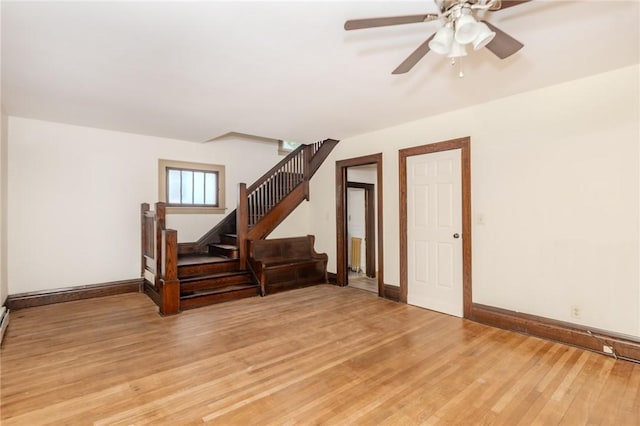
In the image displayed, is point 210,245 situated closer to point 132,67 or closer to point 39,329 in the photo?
point 39,329

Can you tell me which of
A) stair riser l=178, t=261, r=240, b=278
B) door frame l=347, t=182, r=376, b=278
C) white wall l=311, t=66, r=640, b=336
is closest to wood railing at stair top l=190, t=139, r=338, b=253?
stair riser l=178, t=261, r=240, b=278

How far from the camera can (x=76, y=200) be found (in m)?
4.59

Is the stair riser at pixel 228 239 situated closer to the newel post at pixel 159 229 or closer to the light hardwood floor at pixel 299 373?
the newel post at pixel 159 229

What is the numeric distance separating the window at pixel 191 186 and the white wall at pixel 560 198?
4.02 m

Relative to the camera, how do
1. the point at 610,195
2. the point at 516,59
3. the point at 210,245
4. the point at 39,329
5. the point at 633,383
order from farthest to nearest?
the point at 210,245 → the point at 39,329 → the point at 610,195 → the point at 516,59 → the point at 633,383

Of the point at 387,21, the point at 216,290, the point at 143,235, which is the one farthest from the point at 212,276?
the point at 387,21

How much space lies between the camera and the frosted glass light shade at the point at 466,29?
1.70 metres

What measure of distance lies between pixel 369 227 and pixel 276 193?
203 centimetres

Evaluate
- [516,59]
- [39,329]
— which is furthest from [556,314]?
[39,329]

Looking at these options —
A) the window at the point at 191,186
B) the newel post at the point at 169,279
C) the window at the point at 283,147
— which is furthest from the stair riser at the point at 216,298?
the window at the point at 283,147

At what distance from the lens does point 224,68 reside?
9.00ft

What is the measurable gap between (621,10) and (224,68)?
2833mm

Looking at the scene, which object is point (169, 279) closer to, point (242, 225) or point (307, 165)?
point (242, 225)

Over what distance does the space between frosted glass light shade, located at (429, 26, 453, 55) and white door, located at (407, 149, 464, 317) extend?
2.20m
